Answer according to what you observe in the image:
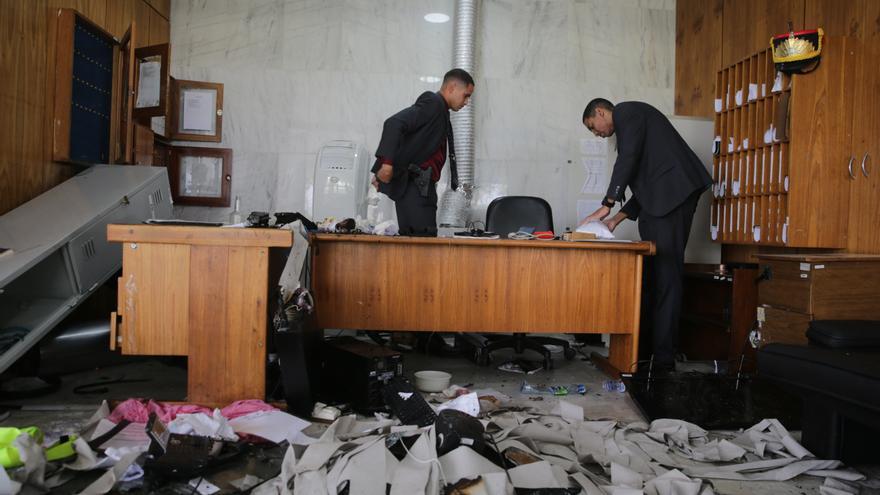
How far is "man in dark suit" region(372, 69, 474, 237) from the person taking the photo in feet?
11.9

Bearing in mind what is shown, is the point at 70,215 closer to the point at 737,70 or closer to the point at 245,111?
the point at 245,111

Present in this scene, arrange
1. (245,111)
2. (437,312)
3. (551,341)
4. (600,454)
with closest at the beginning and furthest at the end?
(600,454)
(437,312)
(551,341)
(245,111)

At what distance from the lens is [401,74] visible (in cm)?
514

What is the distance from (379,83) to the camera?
5117 millimetres

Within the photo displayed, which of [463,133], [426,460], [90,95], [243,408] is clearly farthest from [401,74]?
[426,460]

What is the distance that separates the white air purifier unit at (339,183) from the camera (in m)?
4.56

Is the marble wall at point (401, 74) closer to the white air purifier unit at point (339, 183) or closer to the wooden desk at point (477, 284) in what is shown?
the white air purifier unit at point (339, 183)

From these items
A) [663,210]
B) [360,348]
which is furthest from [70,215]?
[663,210]

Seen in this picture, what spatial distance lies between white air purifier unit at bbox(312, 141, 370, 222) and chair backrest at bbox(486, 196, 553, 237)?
109 cm

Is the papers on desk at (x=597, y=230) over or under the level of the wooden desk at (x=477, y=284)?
over

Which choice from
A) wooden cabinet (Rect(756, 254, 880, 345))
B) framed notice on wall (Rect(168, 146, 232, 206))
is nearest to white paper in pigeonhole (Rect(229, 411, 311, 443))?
wooden cabinet (Rect(756, 254, 880, 345))

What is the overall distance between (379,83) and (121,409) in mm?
3544

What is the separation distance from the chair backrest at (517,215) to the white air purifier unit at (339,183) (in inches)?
43.1

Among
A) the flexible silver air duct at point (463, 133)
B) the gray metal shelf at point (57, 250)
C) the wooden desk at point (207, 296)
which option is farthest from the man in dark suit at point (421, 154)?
the gray metal shelf at point (57, 250)
